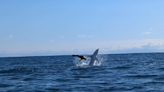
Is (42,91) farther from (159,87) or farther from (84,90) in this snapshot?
(159,87)

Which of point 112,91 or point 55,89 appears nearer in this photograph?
point 112,91

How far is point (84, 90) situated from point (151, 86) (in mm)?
6010

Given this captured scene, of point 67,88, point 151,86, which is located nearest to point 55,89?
point 67,88

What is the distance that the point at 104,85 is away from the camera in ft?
77.4

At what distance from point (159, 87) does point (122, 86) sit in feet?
10.0

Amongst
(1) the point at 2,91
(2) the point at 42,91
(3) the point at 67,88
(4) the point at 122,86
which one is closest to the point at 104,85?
(4) the point at 122,86

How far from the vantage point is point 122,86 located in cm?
2291

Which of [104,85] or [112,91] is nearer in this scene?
[112,91]

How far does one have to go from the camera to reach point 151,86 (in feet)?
75.5

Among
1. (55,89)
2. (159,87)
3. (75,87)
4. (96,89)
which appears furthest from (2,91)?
(159,87)

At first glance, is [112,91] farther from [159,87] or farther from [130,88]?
[159,87]

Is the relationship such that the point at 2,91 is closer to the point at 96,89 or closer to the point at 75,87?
the point at 75,87

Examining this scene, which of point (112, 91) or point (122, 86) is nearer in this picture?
point (112, 91)

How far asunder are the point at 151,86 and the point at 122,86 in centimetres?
250
